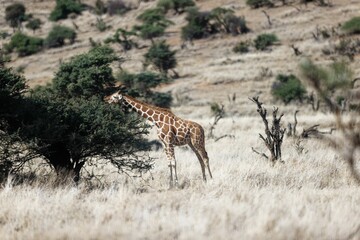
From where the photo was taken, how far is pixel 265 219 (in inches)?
280

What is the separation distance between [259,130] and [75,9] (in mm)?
83408

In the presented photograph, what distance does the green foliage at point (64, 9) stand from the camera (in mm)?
101250

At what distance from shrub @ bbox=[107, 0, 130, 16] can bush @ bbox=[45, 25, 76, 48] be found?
18152 mm

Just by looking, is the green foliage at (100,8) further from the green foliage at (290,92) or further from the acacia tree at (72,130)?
the acacia tree at (72,130)

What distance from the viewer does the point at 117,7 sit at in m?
99.7

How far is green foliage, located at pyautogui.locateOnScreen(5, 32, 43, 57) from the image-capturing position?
78.0 metres

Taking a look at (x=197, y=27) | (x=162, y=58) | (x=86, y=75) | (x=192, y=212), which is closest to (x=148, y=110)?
(x=192, y=212)

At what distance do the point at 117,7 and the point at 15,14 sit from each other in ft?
67.7

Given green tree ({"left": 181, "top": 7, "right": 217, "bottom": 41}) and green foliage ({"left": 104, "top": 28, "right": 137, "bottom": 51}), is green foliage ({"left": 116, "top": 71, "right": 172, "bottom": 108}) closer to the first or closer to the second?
green foliage ({"left": 104, "top": 28, "right": 137, "bottom": 51})

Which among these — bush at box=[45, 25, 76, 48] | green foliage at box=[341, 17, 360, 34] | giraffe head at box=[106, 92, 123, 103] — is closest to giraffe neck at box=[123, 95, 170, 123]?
giraffe head at box=[106, 92, 123, 103]

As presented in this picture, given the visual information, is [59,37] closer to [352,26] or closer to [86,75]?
[352,26]

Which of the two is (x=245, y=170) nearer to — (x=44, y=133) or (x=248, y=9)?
(x=44, y=133)

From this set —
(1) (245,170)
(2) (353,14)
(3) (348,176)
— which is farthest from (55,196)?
(2) (353,14)

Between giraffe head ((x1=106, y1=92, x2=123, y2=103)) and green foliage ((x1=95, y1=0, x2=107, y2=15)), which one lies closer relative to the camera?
giraffe head ((x1=106, y1=92, x2=123, y2=103))
